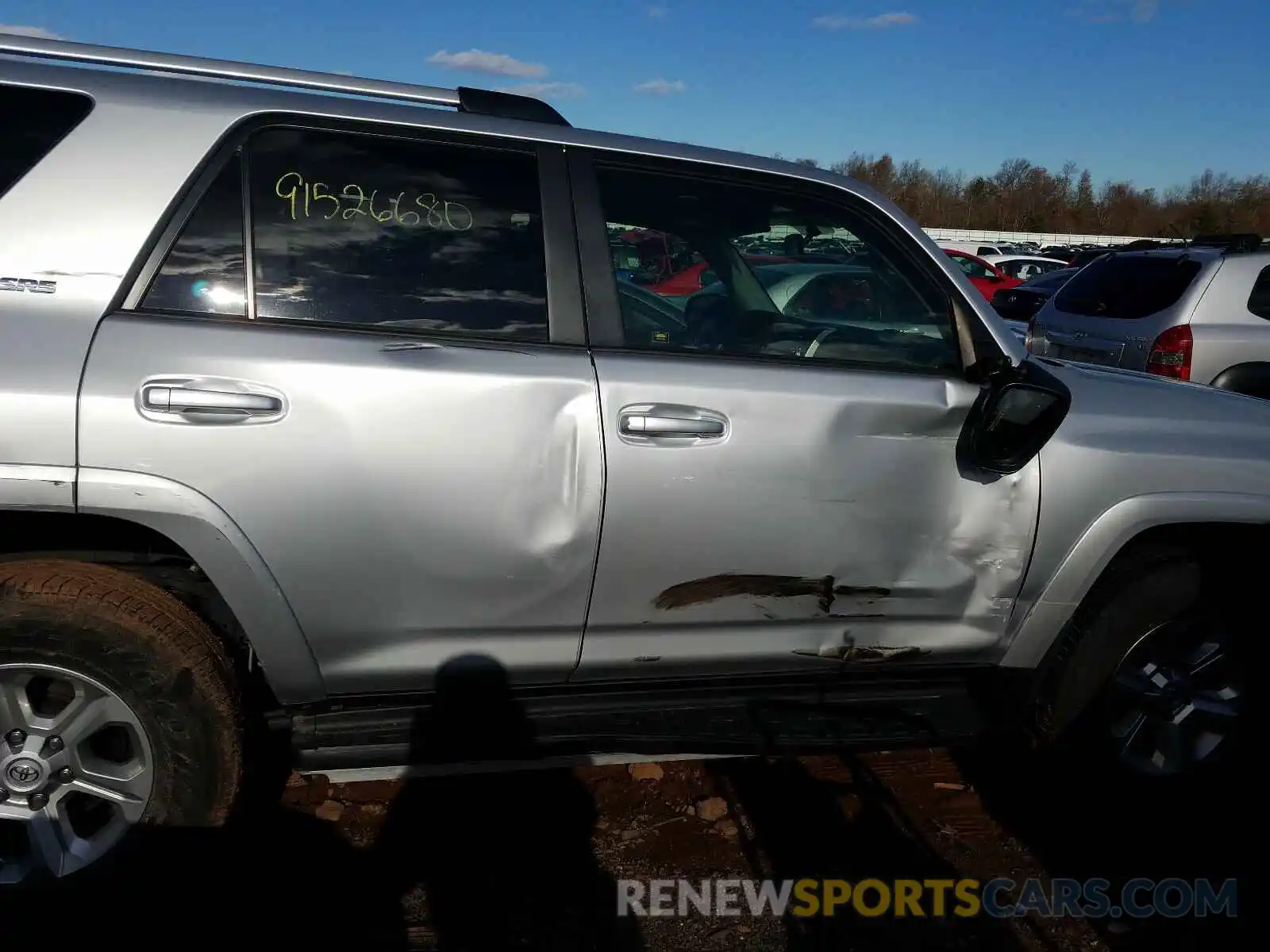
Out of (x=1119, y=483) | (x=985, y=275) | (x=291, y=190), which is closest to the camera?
(x=291, y=190)

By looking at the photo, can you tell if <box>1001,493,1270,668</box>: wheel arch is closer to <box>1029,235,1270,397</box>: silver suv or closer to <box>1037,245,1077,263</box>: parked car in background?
<box>1029,235,1270,397</box>: silver suv

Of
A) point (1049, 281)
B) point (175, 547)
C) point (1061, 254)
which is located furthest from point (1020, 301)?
point (1061, 254)

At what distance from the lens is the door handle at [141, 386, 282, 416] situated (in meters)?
2.11

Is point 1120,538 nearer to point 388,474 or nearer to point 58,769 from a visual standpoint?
point 388,474

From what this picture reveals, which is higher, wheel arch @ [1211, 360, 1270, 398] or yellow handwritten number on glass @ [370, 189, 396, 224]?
yellow handwritten number on glass @ [370, 189, 396, 224]

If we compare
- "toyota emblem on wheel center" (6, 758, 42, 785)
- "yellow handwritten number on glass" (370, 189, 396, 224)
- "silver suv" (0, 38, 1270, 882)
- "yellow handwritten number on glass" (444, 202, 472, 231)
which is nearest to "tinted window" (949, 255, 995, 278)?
"silver suv" (0, 38, 1270, 882)

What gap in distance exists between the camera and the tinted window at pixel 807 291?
8.57 ft

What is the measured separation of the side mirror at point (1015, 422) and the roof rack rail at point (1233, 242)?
529 centimetres

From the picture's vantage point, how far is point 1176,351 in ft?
20.9

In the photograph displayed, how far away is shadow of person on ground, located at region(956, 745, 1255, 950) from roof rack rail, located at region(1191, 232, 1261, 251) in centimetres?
488

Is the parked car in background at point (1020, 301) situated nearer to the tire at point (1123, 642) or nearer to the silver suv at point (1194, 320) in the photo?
the silver suv at point (1194, 320)

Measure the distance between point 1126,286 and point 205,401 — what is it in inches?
266

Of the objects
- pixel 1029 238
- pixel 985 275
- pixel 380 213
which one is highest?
pixel 1029 238

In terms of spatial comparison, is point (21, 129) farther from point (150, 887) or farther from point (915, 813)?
point (915, 813)
